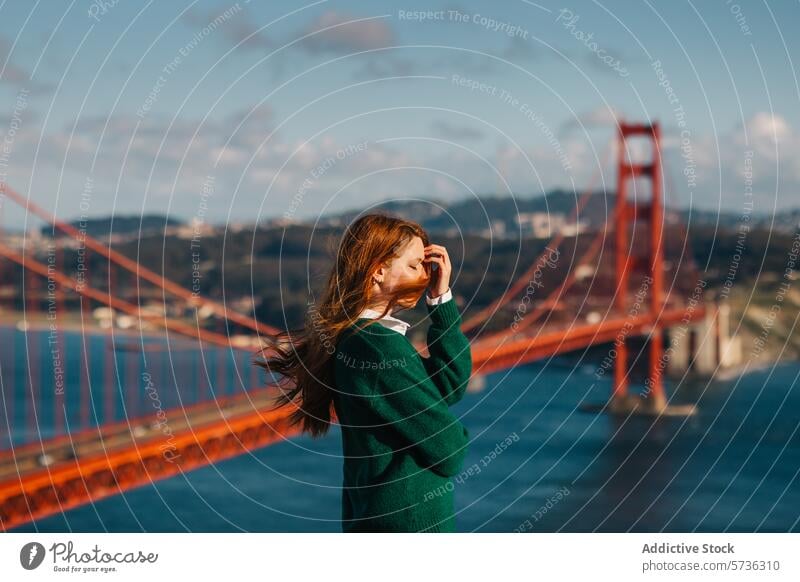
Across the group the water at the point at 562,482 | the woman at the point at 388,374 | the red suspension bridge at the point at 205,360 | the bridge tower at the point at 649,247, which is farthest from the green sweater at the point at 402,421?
the bridge tower at the point at 649,247

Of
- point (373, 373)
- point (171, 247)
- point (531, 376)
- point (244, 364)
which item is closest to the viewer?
point (373, 373)

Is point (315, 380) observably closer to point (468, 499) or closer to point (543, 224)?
point (468, 499)

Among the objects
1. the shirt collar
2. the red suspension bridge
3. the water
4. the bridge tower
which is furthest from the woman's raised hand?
the bridge tower

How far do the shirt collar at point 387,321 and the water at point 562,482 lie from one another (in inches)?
417

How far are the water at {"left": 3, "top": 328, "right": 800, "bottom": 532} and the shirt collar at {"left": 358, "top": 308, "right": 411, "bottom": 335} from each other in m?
10.6

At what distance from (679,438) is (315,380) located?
67.9ft

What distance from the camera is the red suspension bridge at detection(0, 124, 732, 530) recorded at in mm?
8625

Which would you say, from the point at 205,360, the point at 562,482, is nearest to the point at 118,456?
the point at 562,482

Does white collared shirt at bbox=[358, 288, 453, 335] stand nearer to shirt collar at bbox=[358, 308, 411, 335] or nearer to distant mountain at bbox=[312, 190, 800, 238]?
shirt collar at bbox=[358, 308, 411, 335]

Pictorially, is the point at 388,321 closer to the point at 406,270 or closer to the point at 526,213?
the point at 406,270

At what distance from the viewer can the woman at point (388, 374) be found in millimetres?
1910

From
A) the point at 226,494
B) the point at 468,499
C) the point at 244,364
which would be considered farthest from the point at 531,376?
the point at 468,499

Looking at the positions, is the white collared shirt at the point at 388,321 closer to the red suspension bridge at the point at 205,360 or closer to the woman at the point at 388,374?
the woman at the point at 388,374

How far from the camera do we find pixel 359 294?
77.7 inches
